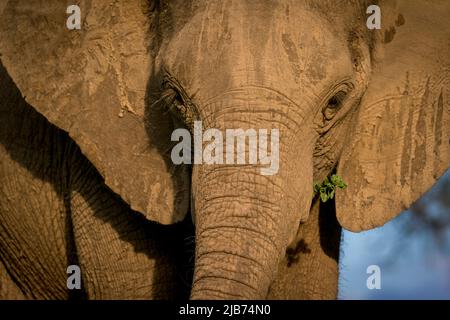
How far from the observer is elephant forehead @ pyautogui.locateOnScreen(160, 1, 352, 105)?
17.6 ft

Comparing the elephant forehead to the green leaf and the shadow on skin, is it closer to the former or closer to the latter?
the green leaf

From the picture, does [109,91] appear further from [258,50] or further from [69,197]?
[258,50]

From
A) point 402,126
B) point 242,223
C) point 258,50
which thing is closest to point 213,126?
point 258,50

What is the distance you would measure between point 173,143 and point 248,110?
0.72m

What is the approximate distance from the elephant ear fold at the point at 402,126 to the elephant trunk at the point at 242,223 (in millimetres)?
730

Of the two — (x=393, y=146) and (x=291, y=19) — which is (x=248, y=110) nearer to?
(x=291, y=19)

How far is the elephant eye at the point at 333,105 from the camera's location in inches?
222

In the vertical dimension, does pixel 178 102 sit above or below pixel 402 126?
below

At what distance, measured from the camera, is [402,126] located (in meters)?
6.18

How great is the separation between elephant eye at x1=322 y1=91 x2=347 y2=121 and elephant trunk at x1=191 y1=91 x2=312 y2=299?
11.7 inches

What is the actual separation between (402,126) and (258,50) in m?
1.08

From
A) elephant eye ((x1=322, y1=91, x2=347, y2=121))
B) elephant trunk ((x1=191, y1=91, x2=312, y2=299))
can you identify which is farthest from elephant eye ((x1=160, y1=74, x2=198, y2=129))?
elephant eye ((x1=322, y1=91, x2=347, y2=121))

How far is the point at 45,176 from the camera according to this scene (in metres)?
6.68

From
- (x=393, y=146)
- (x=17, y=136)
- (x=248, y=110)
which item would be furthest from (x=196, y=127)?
(x=17, y=136)
